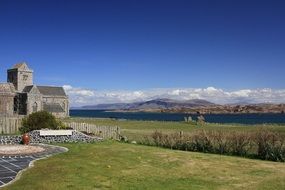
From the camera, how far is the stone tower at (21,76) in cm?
10644

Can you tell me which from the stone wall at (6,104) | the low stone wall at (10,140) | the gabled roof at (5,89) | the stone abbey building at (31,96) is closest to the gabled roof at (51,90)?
the stone abbey building at (31,96)

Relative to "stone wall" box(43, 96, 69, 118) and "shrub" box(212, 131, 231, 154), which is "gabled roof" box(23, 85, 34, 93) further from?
"shrub" box(212, 131, 231, 154)

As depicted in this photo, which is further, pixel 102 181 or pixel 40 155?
pixel 40 155

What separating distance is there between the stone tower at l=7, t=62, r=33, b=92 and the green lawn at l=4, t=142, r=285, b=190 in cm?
8839

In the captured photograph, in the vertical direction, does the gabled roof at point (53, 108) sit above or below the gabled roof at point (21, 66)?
→ below

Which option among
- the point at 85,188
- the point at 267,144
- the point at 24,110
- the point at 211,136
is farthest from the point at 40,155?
the point at 24,110

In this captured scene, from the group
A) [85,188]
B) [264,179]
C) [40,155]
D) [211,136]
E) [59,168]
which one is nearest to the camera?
[85,188]

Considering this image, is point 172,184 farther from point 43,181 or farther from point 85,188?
point 43,181

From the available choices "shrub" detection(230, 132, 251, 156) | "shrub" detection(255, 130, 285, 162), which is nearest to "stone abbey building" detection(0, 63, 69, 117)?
"shrub" detection(230, 132, 251, 156)

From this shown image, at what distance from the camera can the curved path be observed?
1631 centimetres

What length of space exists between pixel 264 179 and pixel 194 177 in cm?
299

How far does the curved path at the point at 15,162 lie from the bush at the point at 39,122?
941cm

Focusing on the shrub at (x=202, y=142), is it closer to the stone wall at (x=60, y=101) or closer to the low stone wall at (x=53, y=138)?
the low stone wall at (x=53, y=138)

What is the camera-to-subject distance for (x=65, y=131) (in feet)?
102
